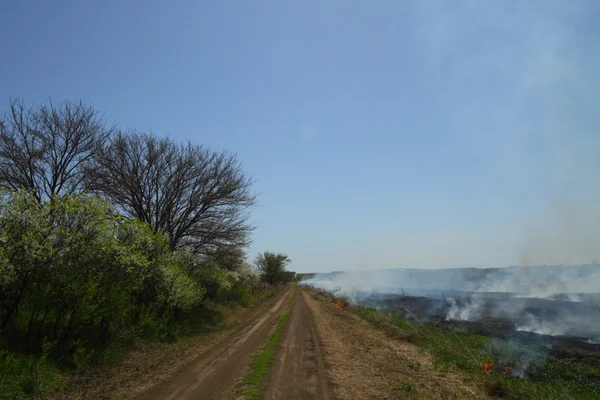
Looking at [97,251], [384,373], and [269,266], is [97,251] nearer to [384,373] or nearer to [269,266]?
[384,373]

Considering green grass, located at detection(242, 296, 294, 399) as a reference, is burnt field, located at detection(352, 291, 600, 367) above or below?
below

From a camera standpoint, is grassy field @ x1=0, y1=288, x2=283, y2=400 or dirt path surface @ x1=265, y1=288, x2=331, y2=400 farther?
dirt path surface @ x1=265, y1=288, x2=331, y2=400

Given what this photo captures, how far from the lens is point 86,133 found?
2083 cm

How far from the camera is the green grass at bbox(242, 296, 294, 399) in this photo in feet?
31.9

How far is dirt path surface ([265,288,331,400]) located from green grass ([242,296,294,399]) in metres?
0.26

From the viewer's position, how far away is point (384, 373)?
1210 cm

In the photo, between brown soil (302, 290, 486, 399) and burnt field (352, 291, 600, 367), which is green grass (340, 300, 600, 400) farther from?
burnt field (352, 291, 600, 367)

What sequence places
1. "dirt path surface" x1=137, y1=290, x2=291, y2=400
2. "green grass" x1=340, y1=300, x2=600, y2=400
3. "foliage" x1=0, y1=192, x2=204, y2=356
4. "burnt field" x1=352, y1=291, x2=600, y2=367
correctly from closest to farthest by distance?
1. "dirt path surface" x1=137, y1=290, x2=291, y2=400
2. "foliage" x1=0, y1=192, x2=204, y2=356
3. "green grass" x1=340, y1=300, x2=600, y2=400
4. "burnt field" x1=352, y1=291, x2=600, y2=367

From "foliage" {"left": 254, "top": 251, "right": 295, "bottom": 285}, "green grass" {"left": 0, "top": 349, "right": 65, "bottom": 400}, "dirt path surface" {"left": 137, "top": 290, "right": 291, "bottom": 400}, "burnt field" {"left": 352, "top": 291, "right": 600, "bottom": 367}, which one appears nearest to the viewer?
"green grass" {"left": 0, "top": 349, "right": 65, "bottom": 400}

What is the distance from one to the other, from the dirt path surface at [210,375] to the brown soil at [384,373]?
3.51 metres

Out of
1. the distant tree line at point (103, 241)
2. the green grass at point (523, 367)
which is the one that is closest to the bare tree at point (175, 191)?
the distant tree line at point (103, 241)

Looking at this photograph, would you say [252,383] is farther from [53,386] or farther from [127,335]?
[127,335]

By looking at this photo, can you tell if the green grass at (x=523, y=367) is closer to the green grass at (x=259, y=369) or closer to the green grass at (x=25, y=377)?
the green grass at (x=259, y=369)

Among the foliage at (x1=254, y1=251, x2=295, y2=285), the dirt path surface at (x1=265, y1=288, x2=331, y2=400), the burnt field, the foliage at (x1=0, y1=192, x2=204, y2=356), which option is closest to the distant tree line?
the foliage at (x1=0, y1=192, x2=204, y2=356)
